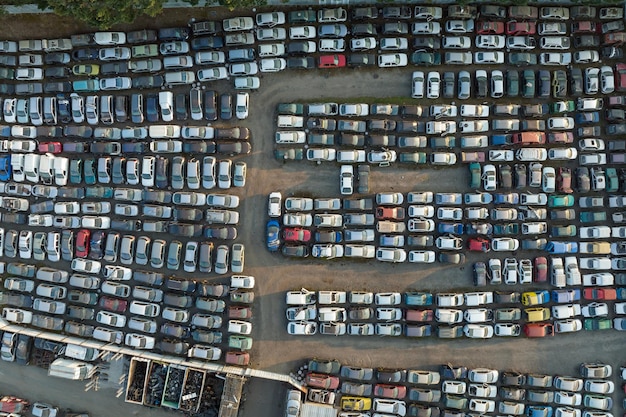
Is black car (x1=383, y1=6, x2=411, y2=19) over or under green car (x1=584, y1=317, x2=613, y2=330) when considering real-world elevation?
over

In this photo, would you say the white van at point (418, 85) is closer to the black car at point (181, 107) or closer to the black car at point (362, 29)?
the black car at point (362, 29)

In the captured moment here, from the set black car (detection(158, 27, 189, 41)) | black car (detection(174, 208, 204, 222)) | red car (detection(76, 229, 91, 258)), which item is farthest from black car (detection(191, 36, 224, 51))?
red car (detection(76, 229, 91, 258))

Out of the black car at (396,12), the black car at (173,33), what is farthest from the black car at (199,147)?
the black car at (396,12)

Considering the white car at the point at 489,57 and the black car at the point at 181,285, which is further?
the white car at the point at 489,57

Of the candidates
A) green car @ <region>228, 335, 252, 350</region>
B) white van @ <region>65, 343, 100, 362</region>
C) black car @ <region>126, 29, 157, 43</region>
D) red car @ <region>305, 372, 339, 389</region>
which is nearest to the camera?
white van @ <region>65, 343, 100, 362</region>

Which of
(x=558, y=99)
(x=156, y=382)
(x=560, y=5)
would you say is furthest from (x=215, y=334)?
(x=560, y=5)

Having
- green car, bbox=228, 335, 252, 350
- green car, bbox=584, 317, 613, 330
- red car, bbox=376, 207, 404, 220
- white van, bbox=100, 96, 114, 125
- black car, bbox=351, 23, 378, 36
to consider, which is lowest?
green car, bbox=228, 335, 252, 350

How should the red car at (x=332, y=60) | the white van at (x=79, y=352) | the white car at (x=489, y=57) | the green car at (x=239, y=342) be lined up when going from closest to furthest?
1. the white van at (x=79, y=352)
2. the green car at (x=239, y=342)
3. the red car at (x=332, y=60)
4. the white car at (x=489, y=57)

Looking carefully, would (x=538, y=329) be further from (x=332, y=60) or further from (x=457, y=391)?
(x=332, y=60)

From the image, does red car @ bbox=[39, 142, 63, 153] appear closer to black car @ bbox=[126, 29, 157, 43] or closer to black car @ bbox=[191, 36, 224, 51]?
black car @ bbox=[126, 29, 157, 43]
